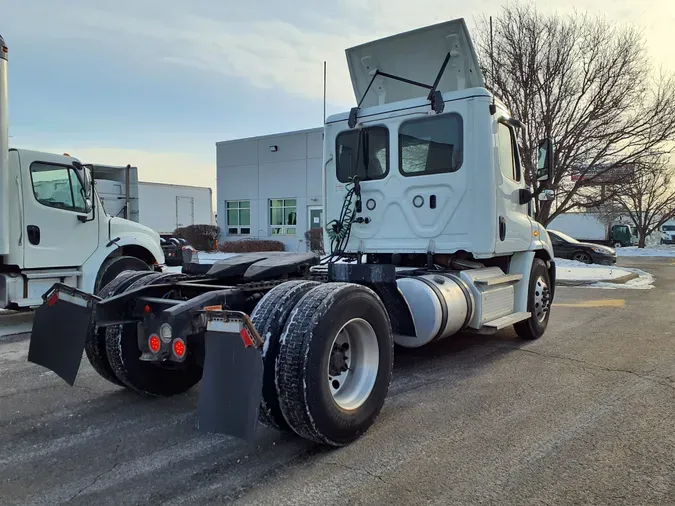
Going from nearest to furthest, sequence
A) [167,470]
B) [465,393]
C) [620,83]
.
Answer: [167,470] → [465,393] → [620,83]

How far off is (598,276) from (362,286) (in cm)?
1371

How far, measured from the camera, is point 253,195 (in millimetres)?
32250

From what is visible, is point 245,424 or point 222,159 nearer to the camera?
point 245,424

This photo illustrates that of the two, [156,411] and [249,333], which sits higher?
[249,333]

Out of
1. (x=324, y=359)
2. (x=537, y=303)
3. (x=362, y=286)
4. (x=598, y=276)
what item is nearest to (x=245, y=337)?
(x=324, y=359)

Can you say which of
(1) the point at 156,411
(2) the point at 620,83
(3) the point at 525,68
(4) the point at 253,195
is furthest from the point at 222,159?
(1) the point at 156,411

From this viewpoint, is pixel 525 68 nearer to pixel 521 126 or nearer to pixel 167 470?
pixel 521 126

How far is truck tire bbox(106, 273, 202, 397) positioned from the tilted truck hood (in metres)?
3.76

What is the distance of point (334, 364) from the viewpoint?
383cm

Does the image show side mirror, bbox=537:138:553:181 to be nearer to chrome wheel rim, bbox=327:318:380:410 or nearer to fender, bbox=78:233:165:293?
chrome wheel rim, bbox=327:318:380:410

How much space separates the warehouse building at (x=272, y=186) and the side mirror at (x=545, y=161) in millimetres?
21892

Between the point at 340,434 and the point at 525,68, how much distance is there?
16.9m

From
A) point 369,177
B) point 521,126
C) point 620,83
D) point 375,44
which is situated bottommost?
point 369,177

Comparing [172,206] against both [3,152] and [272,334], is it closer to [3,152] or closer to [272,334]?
[3,152]
